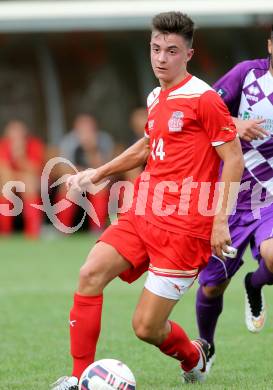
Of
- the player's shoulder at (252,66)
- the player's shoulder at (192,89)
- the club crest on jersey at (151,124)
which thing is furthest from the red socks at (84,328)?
the player's shoulder at (252,66)

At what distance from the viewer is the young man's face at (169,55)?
593cm

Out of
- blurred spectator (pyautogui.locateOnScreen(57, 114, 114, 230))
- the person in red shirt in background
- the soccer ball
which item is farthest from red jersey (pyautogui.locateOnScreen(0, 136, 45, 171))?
the soccer ball

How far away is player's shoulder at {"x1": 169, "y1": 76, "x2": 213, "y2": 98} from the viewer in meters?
5.91

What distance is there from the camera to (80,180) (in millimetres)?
6270

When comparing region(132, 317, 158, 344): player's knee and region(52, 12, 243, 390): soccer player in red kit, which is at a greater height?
region(52, 12, 243, 390): soccer player in red kit

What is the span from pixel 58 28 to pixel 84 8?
0.54m

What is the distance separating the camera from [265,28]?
18234mm

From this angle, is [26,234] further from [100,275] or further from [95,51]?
[100,275]

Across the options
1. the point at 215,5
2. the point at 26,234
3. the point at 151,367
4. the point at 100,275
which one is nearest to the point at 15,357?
the point at 151,367

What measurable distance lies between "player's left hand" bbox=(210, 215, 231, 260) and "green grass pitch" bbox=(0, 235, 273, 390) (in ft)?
2.83

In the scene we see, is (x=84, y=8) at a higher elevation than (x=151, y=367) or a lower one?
higher

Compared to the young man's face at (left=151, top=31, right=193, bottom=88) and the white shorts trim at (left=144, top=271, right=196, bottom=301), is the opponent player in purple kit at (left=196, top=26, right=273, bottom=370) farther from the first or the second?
the white shorts trim at (left=144, top=271, right=196, bottom=301)

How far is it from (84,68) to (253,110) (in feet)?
39.8

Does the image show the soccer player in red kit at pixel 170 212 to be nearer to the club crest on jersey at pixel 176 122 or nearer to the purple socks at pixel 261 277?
the club crest on jersey at pixel 176 122
